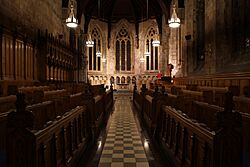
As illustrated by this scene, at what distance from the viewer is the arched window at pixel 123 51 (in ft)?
108

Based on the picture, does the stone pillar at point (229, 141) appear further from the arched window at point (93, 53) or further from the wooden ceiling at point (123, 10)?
the arched window at point (93, 53)

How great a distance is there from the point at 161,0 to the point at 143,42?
10537 millimetres

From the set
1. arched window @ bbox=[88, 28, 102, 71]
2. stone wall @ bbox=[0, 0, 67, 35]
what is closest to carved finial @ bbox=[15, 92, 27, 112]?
stone wall @ bbox=[0, 0, 67, 35]

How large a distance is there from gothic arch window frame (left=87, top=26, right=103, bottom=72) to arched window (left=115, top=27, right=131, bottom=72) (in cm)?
258

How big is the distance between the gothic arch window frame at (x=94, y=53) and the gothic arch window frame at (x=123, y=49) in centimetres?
247

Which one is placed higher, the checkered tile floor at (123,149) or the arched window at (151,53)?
the arched window at (151,53)

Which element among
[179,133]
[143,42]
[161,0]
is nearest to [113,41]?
[143,42]

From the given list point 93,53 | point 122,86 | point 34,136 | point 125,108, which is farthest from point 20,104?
point 93,53

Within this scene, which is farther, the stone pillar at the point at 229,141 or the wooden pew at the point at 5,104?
the wooden pew at the point at 5,104

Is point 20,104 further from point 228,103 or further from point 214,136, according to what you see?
point 228,103

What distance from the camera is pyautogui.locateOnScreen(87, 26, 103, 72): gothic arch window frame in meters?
31.2

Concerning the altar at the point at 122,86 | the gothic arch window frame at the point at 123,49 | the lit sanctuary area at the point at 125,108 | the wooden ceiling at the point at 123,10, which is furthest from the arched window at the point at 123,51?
the lit sanctuary area at the point at 125,108

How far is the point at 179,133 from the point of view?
3.79m

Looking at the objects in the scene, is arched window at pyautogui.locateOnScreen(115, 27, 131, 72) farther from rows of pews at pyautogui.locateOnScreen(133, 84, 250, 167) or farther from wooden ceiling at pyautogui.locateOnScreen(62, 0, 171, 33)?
rows of pews at pyautogui.locateOnScreen(133, 84, 250, 167)
